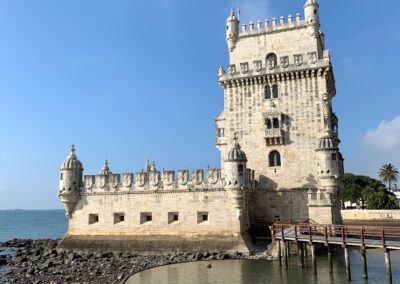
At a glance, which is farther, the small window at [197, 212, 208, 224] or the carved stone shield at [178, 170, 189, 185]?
the carved stone shield at [178, 170, 189, 185]

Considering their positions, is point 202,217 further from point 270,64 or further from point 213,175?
point 270,64

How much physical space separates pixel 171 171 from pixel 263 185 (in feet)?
26.7

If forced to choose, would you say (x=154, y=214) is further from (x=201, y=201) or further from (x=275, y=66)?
(x=275, y=66)

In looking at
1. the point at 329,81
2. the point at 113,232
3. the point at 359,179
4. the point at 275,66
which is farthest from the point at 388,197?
Result: the point at 113,232

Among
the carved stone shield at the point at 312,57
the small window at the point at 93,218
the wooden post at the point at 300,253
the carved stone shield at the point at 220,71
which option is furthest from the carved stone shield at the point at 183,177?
the carved stone shield at the point at 312,57

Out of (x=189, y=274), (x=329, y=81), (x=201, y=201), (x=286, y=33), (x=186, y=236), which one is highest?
(x=286, y=33)

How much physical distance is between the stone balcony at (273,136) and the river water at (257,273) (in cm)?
1008

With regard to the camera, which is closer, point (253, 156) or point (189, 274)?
point (189, 274)

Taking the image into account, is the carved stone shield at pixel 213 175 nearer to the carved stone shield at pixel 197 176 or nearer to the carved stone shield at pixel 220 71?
the carved stone shield at pixel 197 176

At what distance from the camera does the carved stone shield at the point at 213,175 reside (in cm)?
2808

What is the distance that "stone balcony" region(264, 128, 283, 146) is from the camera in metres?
30.5

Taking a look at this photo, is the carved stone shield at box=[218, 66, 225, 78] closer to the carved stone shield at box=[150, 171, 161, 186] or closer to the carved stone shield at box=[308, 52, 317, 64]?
the carved stone shield at box=[308, 52, 317, 64]

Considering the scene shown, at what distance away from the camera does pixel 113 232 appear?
1186 inches

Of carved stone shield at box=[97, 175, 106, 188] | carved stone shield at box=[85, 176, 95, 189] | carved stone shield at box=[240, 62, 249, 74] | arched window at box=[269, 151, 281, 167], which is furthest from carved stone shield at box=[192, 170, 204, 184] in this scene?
carved stone shield at box=[240, 62, 249, 74]
